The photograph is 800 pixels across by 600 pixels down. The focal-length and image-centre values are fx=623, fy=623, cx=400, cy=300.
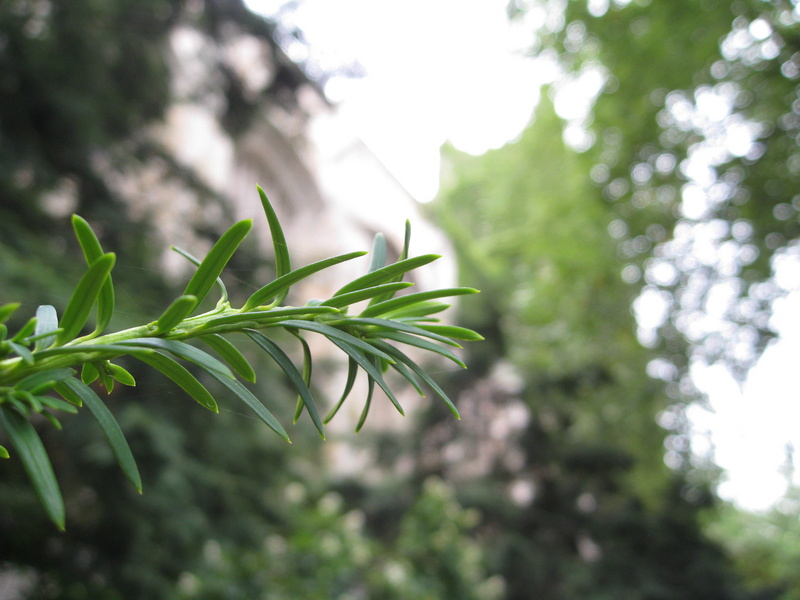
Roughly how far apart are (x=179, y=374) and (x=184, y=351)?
1.1 inches

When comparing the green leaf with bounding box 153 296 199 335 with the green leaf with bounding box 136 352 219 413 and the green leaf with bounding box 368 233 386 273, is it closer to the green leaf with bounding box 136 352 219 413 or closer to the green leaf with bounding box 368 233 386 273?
the green leaf with bounding box 136 352 219 413

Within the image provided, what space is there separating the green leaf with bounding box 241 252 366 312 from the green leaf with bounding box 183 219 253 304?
0.02 meters

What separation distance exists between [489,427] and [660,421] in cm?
200

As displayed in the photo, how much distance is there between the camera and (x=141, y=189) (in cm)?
227

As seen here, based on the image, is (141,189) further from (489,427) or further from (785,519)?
(785,519)

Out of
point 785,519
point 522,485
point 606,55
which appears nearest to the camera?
point 606,55

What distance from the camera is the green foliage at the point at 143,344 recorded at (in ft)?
0.74

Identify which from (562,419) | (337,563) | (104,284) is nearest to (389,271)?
(104,284)

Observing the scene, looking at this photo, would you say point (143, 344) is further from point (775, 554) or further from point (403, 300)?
point (775, 554)

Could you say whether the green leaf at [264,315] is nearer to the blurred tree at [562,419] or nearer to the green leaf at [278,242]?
the green leaf at [278,242]

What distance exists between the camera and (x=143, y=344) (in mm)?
236

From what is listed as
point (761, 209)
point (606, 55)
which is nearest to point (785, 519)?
point (761, 209)

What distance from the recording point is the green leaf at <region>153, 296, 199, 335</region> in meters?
0.25

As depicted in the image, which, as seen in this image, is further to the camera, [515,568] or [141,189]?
[515,568]
